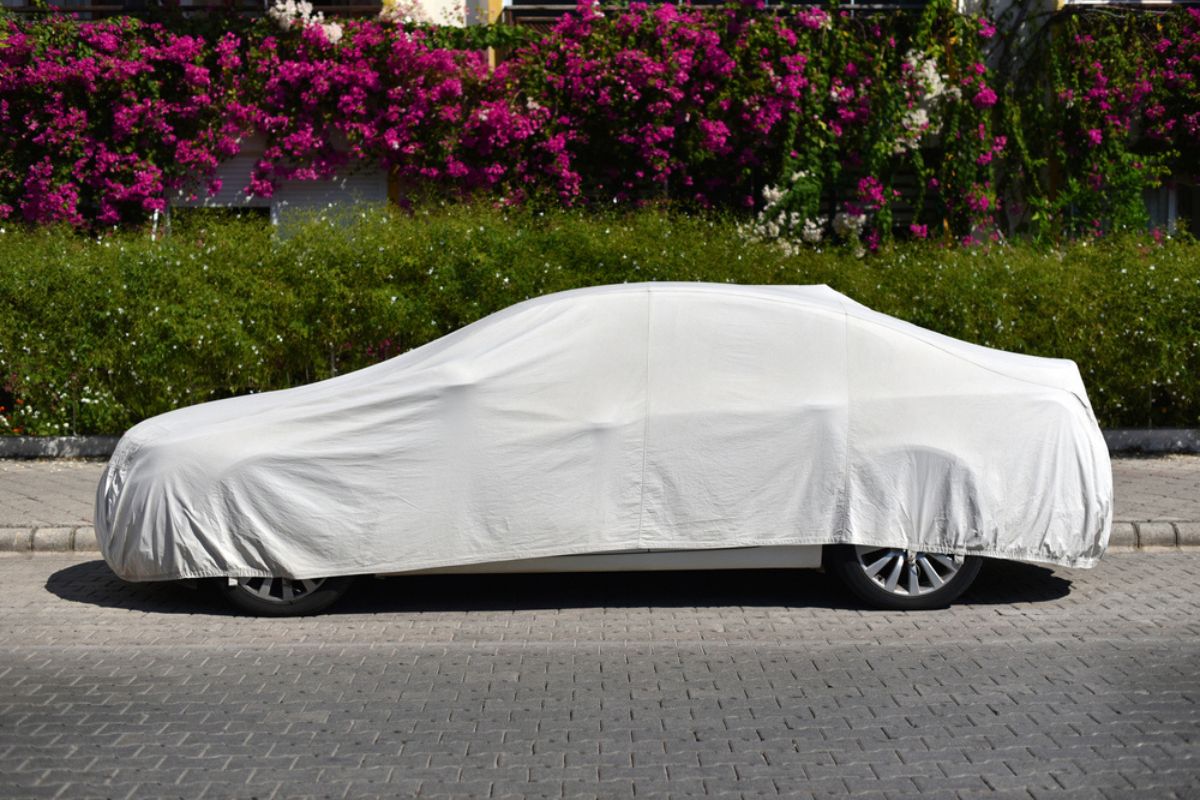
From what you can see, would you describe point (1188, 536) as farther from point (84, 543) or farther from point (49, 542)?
point (49, 542)

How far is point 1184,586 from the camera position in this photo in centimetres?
775

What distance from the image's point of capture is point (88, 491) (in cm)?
1047

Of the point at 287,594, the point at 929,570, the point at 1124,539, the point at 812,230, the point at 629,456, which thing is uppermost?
the point at 812,230

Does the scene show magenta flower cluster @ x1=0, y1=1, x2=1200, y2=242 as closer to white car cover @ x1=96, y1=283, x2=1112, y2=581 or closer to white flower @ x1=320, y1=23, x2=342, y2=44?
white flower @ x1=320, y1=23, x2=342, y2=44

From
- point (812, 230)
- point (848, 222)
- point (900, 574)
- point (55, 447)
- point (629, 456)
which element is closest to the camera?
point (629, 456)

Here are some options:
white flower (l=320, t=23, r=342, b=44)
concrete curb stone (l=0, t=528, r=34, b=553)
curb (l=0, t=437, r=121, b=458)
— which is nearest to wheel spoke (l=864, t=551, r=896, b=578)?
concrete curb stone (l=0, t=528, r=34, b=553)

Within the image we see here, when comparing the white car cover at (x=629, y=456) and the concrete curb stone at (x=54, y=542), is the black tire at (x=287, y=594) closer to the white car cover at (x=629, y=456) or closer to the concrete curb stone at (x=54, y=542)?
the white car cover at (x=629, y=456)

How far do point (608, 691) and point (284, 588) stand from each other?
213 centimetres

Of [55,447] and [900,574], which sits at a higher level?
[900,574]

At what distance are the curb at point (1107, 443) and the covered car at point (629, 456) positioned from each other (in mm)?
5239

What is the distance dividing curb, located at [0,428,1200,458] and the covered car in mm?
5239

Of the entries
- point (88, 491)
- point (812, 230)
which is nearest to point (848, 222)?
point (812, 230)

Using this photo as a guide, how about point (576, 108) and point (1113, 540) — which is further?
point (576, 108)

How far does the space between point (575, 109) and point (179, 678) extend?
12128 mm
